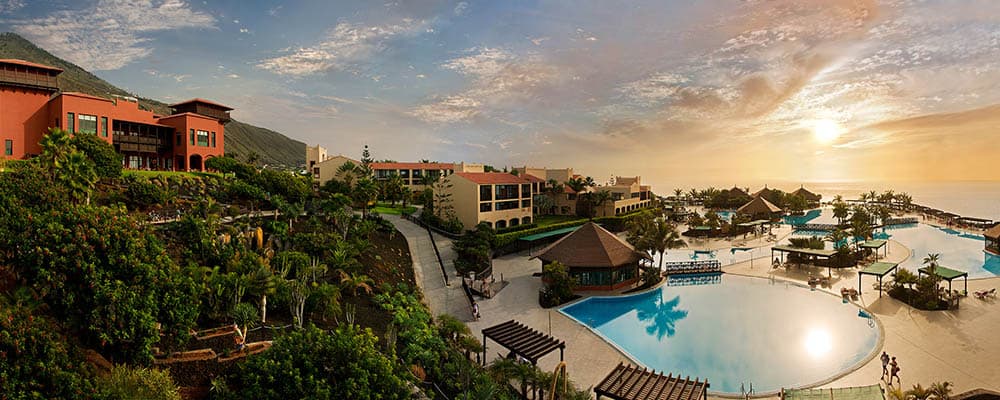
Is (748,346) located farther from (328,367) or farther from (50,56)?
(50,56)

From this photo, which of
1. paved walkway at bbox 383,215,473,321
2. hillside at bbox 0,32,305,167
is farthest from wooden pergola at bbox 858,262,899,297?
hillside at bbox 0,32,305,167

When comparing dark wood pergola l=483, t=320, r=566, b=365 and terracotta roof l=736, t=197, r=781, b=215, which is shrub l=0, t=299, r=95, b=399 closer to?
dark wood pergola l=483, t=320, r=566, b=365

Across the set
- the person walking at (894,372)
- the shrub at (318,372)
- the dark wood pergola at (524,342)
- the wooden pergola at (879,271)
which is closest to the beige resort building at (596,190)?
the wooden pergola at (879,271)

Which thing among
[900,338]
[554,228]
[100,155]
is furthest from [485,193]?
[900,338]

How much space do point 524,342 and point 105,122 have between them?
3631 cm

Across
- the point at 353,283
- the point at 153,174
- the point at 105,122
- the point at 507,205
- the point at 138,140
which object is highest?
the point at 105,122

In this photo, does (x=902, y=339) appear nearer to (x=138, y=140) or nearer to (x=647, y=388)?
(x=647, y=388)

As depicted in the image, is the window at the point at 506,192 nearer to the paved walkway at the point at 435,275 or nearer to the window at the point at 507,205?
the window at the point at 507,205

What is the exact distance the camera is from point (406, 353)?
13719 mm

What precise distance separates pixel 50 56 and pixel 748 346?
19433 cm

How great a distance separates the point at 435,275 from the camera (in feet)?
88.1

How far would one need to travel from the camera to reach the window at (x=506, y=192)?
4241cm

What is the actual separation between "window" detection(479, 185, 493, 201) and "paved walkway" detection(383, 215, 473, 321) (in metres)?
6.16

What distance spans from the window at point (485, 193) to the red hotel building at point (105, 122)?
25395 millimetres
